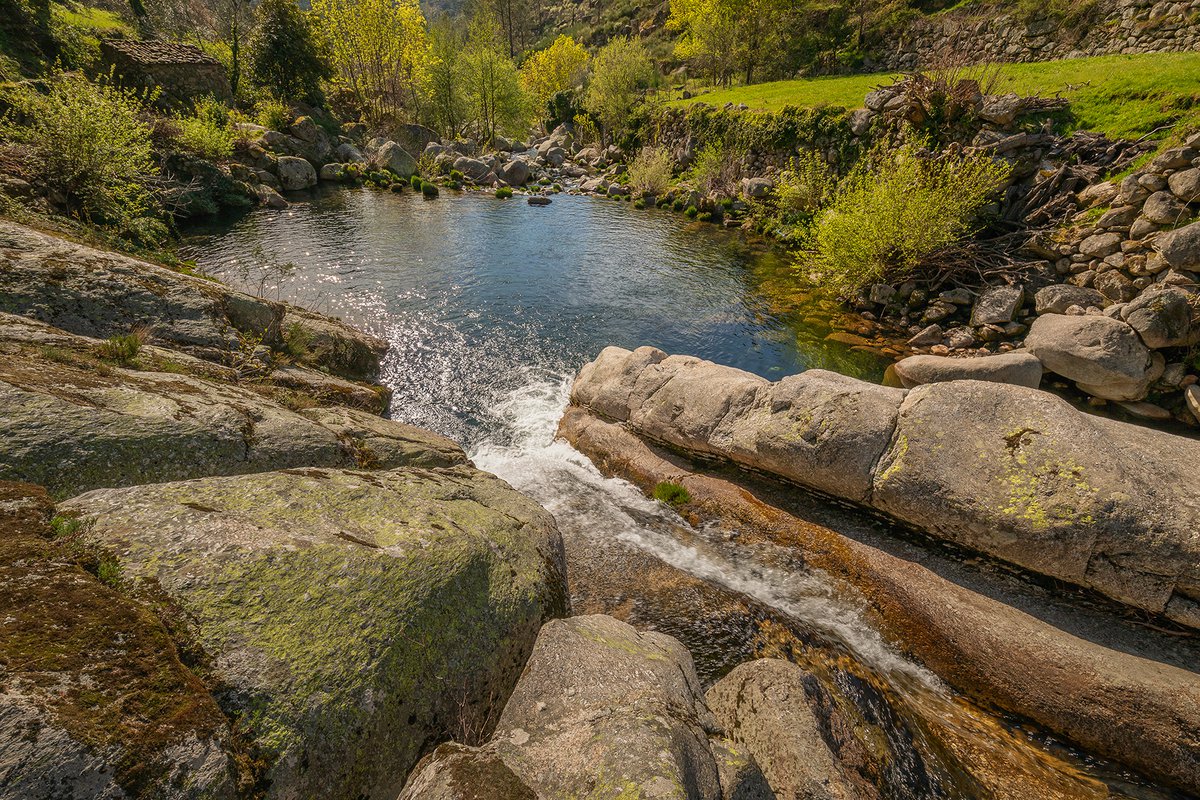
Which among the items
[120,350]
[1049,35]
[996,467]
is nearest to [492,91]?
[1049,35]

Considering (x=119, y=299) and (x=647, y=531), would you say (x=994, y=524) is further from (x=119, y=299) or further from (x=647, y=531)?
(x=119, y=299)

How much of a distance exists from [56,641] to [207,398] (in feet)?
14.7

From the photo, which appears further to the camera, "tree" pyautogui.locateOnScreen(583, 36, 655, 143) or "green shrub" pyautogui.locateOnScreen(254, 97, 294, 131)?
"tree" pyautogui.locateOnScreen(583, 36, 655, 143)

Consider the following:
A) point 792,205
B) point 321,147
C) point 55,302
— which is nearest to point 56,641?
point 55,302

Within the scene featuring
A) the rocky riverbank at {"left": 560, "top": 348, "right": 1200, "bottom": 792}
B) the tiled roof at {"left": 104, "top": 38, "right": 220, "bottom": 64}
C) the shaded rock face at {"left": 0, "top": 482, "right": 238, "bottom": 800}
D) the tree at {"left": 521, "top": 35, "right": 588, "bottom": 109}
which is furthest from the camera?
the tree at {"left": 521, "top": 35, "right": 588, "bottom": 109}

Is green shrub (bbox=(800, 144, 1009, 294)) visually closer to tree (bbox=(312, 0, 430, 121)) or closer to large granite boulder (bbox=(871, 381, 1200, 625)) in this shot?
large granite boulder (bbox=(871, 381, 1200, 625))

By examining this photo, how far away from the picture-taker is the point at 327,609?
3947 mm

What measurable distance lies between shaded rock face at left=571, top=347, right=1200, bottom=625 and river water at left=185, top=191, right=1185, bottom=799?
1.39 meters

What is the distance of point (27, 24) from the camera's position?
93.0 feet

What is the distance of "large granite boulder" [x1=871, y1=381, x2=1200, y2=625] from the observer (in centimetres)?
639

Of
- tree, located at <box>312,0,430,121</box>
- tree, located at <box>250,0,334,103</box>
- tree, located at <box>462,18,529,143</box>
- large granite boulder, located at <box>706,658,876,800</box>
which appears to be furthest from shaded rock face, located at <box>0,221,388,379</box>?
tree, located at <box>462,18,529,143</box>

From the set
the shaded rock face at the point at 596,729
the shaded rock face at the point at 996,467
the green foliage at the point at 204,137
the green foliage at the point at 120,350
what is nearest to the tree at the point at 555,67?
the green foliage at the point at 204,137

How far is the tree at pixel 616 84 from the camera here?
58.1 m

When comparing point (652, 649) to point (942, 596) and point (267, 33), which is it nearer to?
point (942, 596)
